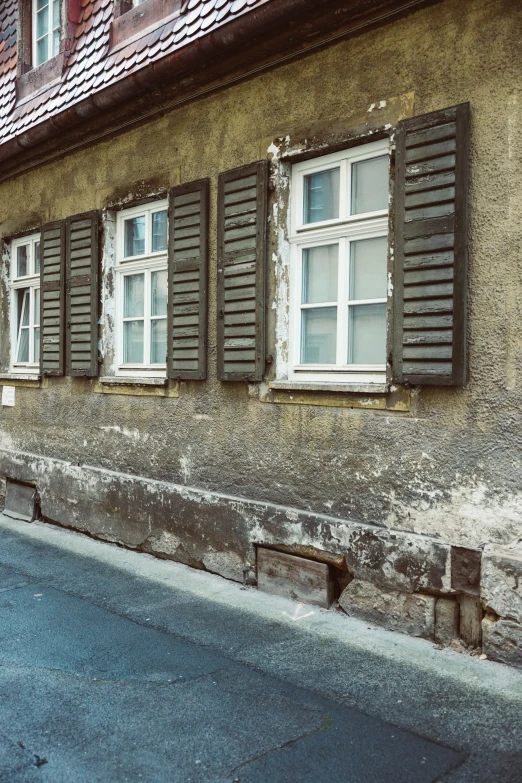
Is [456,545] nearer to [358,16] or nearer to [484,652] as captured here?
[484,652]

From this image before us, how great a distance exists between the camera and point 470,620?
4.48 meters

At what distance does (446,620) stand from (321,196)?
3.04 meters

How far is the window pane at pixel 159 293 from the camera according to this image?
7012mm

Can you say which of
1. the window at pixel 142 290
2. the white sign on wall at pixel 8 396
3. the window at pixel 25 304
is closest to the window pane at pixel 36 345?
the window at pixel 25 304

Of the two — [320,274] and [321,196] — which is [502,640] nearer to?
[320,274]

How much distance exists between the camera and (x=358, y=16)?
16.9 ft

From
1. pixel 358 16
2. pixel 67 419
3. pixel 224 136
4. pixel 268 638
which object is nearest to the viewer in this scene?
pixel 268 638

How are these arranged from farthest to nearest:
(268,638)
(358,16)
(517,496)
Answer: (358,16)
(268,638)
(517,496)

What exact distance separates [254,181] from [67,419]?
3477 millimetres

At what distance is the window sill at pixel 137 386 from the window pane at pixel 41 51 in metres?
3.98

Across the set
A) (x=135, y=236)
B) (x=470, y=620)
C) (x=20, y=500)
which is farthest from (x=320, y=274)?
(x=20, y=500)

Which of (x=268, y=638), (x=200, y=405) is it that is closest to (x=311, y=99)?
(x=200, y=405)

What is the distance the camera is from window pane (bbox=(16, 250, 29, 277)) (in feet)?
29.2

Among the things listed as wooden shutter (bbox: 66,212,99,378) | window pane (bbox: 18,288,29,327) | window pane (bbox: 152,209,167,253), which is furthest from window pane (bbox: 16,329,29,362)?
window pane (bbox: 152,209,167,253)
